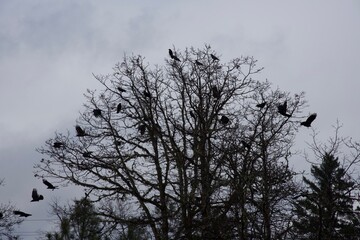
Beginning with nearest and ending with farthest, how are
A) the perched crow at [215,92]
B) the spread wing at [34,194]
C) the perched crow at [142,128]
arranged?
the spread wing at [34,194] < the perched crow at [142,128] < the perched crow at [215,92]

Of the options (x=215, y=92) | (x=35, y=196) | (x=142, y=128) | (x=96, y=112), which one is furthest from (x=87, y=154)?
(x=35, y=196)

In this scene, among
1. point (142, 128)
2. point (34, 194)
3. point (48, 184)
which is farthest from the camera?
point (142, 128)

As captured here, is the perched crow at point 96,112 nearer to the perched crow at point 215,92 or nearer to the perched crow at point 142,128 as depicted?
the perched crow at point 142,128

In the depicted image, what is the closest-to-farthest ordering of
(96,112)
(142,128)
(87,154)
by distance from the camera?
(87,154), (142,128), (96,112)

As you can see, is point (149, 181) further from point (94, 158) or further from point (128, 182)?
point (94, 158)

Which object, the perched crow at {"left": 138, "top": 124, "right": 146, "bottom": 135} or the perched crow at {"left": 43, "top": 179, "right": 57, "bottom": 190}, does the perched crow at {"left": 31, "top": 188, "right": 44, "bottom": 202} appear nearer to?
the perched crow at {"left": 43, "top": 179, "right": 57, "bottom": 190}

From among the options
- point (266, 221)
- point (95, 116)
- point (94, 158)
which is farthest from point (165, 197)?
point (266, 221)

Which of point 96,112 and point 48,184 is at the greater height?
point 96,112

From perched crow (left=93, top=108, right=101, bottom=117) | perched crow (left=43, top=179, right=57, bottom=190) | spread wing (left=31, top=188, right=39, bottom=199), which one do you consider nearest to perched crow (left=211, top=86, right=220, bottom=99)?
perched crow (left=93, top=108, right=101, bottom=117)

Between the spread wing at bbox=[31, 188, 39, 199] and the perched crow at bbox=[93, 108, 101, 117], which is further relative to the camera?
the perched crow at bbox=[93, 108, 101, 117]

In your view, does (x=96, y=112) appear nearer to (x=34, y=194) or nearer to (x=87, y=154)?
(x=87, y=154)

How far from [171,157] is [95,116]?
276cm

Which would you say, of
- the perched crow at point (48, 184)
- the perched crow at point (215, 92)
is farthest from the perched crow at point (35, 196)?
the perched crow at point (215, 92)

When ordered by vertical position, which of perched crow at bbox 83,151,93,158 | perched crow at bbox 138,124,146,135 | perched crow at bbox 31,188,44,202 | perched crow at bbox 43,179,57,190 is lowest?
perched crow at bbox 31,188,44,202
